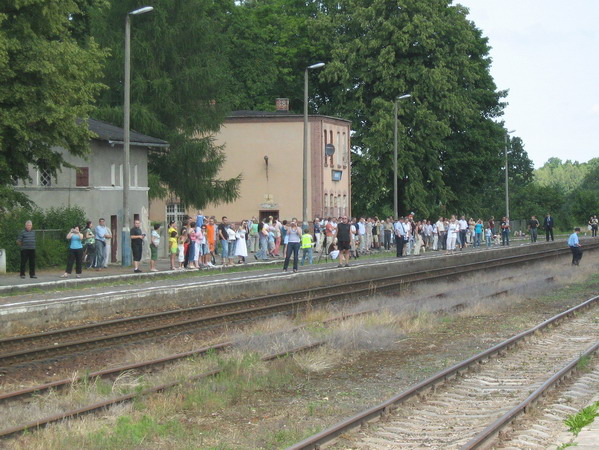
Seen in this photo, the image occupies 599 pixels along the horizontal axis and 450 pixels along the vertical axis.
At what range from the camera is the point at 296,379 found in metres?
14.5

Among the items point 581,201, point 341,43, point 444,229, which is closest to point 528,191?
point 581,201

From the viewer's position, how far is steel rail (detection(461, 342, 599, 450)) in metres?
9.86

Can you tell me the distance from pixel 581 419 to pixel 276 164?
55.5 m

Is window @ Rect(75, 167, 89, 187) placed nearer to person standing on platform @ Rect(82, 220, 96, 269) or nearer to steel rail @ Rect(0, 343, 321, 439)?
person standing on platform @ Rect(82, 220, 96, 269)

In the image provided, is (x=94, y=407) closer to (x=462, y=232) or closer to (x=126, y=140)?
(x=126, y=140)

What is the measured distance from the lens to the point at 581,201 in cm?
10162

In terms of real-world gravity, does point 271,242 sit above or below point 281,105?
below

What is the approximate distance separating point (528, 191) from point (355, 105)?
101 ft

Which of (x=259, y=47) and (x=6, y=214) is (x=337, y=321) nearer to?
(x=6, y=214)

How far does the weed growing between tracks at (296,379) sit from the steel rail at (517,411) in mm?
1766

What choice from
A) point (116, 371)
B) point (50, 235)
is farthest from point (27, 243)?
point (116, 371)

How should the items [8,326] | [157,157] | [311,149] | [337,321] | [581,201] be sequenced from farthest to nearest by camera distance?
1. [581,201]
2. [311,149]
3. [157,157]
4. [337,321]
5. [8,326]

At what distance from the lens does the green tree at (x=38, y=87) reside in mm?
27781

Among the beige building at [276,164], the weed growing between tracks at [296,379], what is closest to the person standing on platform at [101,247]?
the weed growing between tracks at [296,379]
